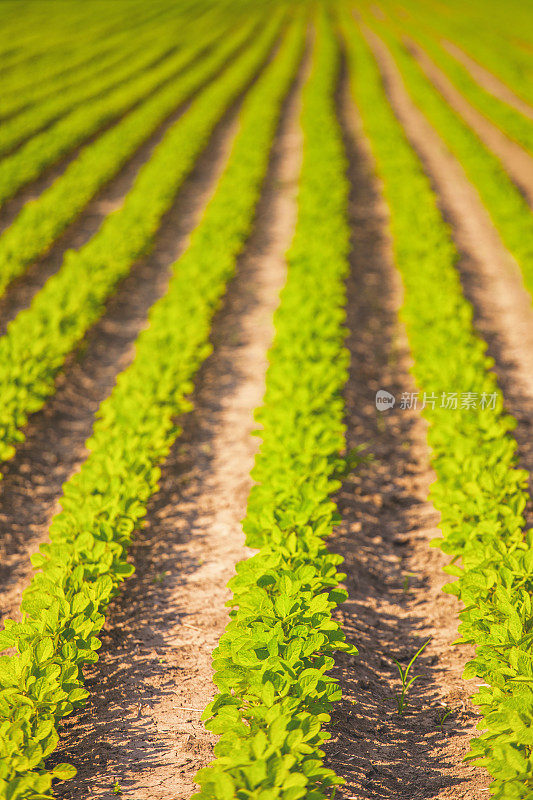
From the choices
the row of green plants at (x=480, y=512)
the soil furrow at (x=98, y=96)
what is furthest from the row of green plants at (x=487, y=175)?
the soil furrow at (x=98, y=96)

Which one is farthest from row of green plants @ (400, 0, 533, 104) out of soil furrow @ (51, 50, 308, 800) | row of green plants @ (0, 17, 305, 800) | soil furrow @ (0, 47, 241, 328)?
soil furrow @ (51, 50, 308, 800)

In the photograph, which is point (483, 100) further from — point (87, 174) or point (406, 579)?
point (406, 579)

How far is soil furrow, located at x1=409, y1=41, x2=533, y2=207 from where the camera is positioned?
46.9 feet

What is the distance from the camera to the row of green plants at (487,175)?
10.4 metres

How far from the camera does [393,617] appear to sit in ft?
14.1

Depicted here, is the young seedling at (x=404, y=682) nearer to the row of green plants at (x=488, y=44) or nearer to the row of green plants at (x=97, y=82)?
the row of green plants at (x=97, y=82)

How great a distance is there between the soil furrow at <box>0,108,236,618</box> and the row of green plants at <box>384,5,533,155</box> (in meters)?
12.5

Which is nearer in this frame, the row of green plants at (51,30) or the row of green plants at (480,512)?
the row of green plants at (480,512)

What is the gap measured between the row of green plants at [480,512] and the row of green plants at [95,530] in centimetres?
229

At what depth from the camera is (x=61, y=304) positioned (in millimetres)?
8102

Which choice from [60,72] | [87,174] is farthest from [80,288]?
[60,72]

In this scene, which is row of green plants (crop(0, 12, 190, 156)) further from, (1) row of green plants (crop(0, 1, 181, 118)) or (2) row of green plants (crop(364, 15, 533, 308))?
(2) row of green plants (crop(364, 15, 533, 308))

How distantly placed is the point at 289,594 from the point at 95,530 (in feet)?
5.97

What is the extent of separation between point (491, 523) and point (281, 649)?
2.01 metres
